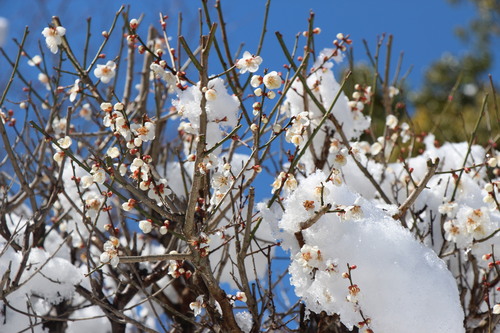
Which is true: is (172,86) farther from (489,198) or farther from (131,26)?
(489,198)

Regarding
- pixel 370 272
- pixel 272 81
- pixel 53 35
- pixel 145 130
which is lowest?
pixel 370 272

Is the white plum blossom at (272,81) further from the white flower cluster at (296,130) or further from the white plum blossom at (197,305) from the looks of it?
the white plum blossom at (197,305)

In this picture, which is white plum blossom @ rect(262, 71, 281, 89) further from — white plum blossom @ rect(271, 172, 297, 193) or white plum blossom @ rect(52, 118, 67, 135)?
white plum blossom @ rect(52, 118, 67, 135)

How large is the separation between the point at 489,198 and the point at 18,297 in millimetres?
2218

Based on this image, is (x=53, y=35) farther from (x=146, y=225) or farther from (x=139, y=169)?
(x=146, y=225)

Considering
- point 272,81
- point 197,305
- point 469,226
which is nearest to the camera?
point 272,81

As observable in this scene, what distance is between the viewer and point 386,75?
341 cm

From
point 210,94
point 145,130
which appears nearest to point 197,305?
point 145,130

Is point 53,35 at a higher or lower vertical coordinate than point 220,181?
higher

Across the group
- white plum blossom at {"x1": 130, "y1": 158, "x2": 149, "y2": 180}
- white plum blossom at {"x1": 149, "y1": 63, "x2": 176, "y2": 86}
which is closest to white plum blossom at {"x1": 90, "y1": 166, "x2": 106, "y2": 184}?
white plum blossom at {"x1": 130, "y1": 158, "x2": 149, "y2": 180}

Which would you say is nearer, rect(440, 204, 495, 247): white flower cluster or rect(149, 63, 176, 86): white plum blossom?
rect(149, 63, 176, 86): white plum blossom

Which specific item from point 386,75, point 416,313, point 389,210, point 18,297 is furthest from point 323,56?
point 18,297

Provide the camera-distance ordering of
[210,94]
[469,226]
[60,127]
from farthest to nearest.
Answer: [60,127]
[469,226]
[210,94]

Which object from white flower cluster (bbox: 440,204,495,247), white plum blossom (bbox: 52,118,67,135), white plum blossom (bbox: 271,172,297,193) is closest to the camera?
white plum blossom (bbox: 271,172,297,193)
